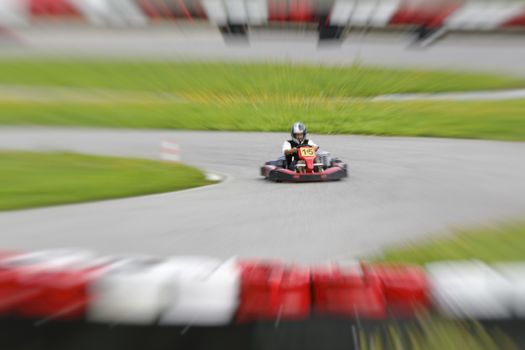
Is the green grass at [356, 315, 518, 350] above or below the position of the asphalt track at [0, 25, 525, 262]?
above

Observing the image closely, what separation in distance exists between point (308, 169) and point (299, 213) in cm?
319

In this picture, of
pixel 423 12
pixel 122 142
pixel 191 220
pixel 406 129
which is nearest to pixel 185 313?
pixel 191 220

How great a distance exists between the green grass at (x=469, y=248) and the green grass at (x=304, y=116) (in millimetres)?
10853

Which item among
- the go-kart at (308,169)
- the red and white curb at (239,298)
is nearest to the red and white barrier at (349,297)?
A: the red and white curb at (239,298)

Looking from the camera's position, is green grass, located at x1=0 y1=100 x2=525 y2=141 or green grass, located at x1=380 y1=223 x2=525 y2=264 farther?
green grass, located at x1=0 y1=100 x2=525 y2=141

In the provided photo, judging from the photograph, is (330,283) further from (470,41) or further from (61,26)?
(61,26)

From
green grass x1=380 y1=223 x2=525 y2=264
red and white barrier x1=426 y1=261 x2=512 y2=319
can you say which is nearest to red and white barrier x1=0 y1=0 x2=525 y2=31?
green grass x1=380 y1=223 x2=525 y2=264

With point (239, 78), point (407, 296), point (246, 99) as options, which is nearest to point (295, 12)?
point (239, 78)

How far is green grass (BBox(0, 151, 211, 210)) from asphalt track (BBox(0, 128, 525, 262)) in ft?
1.68

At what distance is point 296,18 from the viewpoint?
2611 centimetres

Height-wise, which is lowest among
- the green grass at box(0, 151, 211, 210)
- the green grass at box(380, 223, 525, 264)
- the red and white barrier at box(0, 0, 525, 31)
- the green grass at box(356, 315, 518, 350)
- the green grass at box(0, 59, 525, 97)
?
the green grass at box(0, 151, 211, 210)

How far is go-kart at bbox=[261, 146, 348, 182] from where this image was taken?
8664mm

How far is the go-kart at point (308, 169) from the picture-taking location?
8.66 m

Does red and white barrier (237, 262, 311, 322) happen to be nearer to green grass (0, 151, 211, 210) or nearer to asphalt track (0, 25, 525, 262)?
asphalt track (0, 25, 525, 262)
